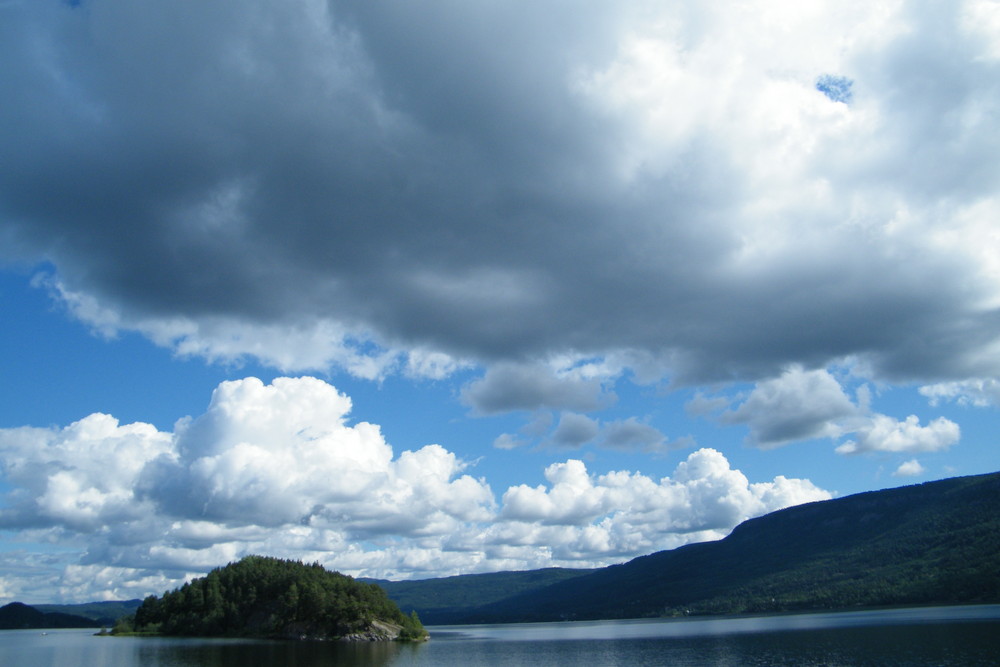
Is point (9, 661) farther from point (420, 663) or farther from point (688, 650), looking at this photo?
point (688, 650)

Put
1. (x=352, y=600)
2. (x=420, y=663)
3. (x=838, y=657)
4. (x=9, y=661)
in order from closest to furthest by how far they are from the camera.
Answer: (x=838, y=657) → (x=420, y=663) → (x=9, y=661) → (x=352, y=600)

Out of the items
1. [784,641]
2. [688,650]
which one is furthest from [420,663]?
[784,641]

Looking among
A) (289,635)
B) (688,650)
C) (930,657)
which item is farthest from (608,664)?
(289,635)

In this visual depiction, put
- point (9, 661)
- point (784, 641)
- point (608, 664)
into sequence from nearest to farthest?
1. point (608, 664)
2. point (9, 661)
3. point (784, 641)

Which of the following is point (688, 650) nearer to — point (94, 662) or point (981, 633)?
point (981, 633)

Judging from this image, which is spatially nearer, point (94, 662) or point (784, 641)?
point (94, 662)

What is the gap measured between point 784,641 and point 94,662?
122489 mm

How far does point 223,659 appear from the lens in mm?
106750

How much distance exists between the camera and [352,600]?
→ 18225 centimetres

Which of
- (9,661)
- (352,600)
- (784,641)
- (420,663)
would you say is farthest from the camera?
(352,600)

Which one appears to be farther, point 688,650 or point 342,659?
point 688,650

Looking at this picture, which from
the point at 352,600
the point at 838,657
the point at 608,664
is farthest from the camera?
the point at 352,600

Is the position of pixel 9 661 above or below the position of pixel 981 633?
above

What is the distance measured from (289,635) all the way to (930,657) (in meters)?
163
